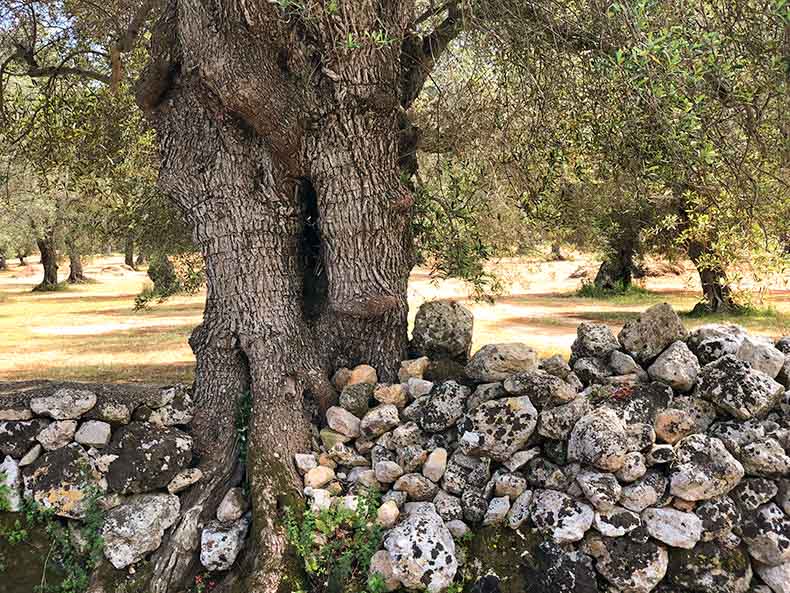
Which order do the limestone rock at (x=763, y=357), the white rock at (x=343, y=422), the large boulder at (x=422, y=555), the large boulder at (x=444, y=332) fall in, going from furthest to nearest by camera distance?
the large boulder at (x=444, y=332)
the white rock at (x=343, y=422)
the limestone rock at (x=763, y=357)
the large boulder at (x=422, y=555)

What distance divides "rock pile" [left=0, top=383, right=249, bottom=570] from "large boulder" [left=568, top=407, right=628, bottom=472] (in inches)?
104

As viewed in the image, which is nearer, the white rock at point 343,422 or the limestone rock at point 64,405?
the limestone rock at point 64,405

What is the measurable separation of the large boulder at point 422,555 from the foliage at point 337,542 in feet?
0.77

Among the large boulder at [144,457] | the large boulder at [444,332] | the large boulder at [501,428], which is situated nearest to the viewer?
the large boulder at [501,428]

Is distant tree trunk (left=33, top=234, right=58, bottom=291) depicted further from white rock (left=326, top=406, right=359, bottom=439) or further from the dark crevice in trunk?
white rock (left=326, top=406, right=359, bottom=439)

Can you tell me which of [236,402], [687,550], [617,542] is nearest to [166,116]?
[236,402]

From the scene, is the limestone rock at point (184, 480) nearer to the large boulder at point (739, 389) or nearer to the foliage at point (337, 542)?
the foliage at point (337, 542)

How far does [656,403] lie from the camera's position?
191 inches

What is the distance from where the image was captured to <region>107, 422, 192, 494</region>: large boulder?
16.2 ft

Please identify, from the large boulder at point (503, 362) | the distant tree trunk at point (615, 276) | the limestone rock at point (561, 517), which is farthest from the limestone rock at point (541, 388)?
the distant tree trunk at point (615, 276)

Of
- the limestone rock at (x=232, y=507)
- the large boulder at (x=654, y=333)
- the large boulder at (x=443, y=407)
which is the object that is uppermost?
the large boulder at (x=654, y=333)

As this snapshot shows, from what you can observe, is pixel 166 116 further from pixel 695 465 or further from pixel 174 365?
pixel 174 365

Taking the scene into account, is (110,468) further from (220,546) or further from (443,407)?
(443,407)

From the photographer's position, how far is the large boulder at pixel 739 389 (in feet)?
15.6
